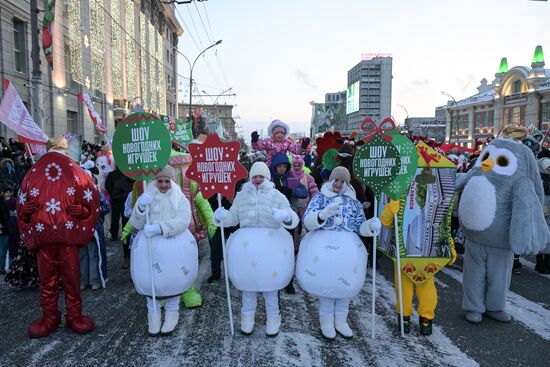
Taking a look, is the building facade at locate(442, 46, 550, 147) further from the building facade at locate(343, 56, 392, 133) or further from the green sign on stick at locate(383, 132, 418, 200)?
the green sign on stick at locate(383, 132, 418, 200)

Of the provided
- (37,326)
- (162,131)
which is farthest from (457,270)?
(37,326)

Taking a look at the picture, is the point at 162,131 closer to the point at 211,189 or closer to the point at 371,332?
the point at 211,189

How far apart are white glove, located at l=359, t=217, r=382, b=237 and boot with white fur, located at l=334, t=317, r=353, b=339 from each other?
0.86 m

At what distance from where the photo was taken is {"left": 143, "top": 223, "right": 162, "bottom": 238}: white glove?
11.8 ft

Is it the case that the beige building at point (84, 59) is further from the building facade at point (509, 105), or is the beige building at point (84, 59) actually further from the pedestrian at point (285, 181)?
the building facade at point (509, 105)

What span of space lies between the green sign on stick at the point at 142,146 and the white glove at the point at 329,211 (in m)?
1.55

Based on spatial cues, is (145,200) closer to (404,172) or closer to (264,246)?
(264,246)

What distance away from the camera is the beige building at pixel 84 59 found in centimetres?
1519

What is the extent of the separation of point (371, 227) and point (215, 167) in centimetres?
158

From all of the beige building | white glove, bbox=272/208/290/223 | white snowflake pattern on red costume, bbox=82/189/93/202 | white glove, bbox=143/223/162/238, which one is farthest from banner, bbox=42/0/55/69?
white glove, bbox=272/208/290/223

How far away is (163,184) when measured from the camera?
392cm

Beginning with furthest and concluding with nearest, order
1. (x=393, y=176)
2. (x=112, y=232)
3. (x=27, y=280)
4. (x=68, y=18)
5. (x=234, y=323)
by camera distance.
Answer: (x=68, y=18)
(x=112, y=232)
(x=27, y=280)
(x=234, y=323)
(x=393, y=176)

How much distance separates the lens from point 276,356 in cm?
345

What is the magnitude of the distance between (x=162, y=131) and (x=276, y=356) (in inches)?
89.7
